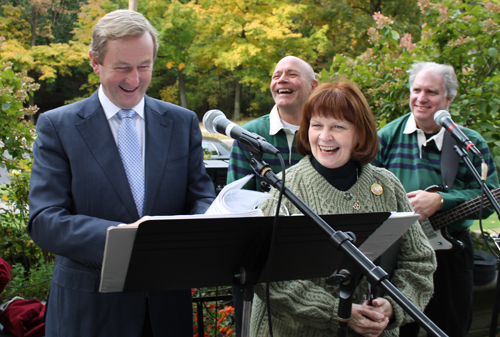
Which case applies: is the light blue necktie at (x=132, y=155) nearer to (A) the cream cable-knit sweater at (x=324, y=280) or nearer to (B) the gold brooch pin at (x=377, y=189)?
(A) the cream cable-knit sweater at (x=324, y=280)

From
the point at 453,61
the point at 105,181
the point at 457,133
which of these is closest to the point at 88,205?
the point at 105,181

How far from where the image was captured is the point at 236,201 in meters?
1.50

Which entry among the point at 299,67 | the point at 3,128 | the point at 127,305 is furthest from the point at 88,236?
the point at 3,128

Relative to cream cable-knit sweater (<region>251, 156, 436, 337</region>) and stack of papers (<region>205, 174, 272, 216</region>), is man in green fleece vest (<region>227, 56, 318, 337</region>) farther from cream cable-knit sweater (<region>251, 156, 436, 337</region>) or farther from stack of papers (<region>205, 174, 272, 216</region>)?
stack of papers (<region>205, 174, 272, 216</region>)

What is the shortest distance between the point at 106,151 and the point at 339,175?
1136 mm

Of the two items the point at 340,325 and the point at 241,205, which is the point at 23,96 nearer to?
the point at 241,205

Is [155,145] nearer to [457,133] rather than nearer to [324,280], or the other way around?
[324,280]

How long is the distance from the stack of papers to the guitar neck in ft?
7.06

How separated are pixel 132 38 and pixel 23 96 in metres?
2.67

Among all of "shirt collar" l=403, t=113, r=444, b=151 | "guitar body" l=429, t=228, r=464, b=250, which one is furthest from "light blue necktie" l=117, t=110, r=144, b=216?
"guitar body" l=429, t=228, r=464, b=250

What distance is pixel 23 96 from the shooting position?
4.03 meters

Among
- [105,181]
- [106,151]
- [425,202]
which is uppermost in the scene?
[106,151]

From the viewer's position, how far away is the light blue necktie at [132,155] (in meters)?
1.99

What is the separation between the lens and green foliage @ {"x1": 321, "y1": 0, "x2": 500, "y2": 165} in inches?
163
